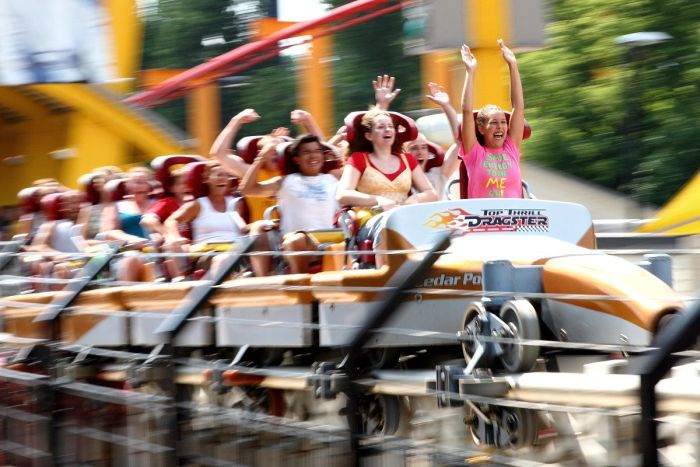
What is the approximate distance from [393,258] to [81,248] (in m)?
4.63

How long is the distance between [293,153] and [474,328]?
118 inches

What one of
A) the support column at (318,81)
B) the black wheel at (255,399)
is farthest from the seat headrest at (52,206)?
the support column at (318,81)

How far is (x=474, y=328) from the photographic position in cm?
547

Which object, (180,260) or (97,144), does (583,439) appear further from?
(97,144)

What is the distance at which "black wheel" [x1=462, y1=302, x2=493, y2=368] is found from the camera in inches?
198

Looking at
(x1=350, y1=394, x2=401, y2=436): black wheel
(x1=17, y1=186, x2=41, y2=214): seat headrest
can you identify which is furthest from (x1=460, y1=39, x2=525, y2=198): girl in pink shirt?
(x1=17, y1=186, x2=41, y2=214): seat headrest

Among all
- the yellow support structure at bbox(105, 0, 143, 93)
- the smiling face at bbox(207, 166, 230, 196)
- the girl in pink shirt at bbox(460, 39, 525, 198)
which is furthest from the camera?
the yellow support structure at bbox(105, 0, 143, 93)

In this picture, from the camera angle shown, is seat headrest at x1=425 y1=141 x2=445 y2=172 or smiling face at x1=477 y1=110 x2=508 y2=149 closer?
smiling face at x1=477 y1=110 x2=508 y2=149

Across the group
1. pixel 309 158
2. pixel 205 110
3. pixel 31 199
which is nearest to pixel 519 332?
pixel 309 158

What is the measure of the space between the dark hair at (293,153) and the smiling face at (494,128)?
1095 millimetres

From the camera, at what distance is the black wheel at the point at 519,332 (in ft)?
16.1

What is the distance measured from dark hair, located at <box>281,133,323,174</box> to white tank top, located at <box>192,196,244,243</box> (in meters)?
1.21

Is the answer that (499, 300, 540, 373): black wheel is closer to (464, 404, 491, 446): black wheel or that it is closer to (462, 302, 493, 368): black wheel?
(462, 302, 493, 368): black wheel

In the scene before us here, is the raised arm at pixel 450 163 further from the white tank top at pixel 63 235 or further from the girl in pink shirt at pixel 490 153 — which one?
the white tank top at pixel 63 235
